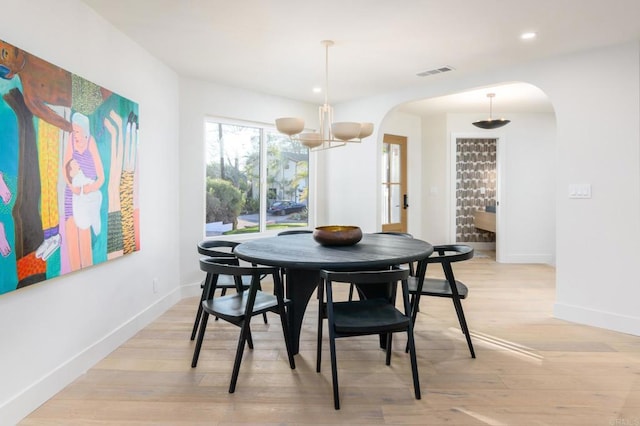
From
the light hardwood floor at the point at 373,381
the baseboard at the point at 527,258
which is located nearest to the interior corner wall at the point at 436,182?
the baseboard at the point at 527,258

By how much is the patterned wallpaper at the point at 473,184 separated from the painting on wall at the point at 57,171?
20.8 feet

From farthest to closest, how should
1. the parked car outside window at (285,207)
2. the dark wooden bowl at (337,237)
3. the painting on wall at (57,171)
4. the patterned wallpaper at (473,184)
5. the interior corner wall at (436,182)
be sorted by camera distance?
the patterned wallpaper at (473,184) → the interior corner wall at (436,182) → the parked car outside window at (285,207) → the dark wooden bowl at (337,237) → the painting on wall at (57,171)

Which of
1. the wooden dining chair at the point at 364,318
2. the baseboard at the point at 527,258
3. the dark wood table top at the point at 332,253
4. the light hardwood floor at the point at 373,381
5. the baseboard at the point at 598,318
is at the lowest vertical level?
the light hardwood floor at the point at 373,381

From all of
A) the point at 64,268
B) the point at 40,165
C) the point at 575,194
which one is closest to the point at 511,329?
the point at 575,194

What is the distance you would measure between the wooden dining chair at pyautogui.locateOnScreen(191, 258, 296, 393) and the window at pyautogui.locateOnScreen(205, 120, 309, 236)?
2120 mm

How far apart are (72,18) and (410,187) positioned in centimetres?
522

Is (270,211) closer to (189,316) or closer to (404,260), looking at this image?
(189,316)

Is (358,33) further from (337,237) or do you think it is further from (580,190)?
(580,190)

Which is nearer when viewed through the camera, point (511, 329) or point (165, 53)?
point (511, 329)

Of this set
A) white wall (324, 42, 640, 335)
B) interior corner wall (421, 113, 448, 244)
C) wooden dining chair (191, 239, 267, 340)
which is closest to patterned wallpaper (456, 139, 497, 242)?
interior corner wall (421, 113, 448, 244)

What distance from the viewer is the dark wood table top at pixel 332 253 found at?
2.23m

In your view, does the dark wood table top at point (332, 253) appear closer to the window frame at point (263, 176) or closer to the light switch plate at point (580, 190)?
the light switch plate at point (580, 190)

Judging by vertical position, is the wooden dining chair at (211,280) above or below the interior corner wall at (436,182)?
below

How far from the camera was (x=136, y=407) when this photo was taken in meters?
2.03
